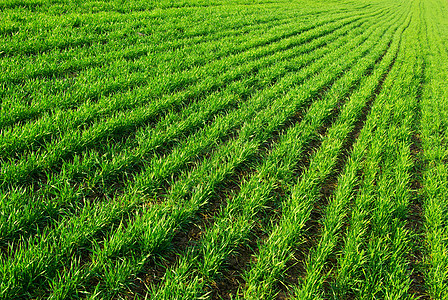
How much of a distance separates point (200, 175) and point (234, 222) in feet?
2.46

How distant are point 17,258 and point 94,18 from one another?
23.6 feet

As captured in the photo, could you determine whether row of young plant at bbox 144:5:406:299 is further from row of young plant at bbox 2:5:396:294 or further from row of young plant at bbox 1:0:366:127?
row of young plant at bbox 1:0:366:127

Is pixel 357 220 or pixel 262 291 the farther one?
pixel 357 220

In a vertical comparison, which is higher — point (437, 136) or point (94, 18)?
point (94, 18)

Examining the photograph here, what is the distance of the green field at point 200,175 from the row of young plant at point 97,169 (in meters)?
0.02

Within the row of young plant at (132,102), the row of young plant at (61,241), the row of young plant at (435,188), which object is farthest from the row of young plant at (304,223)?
the row of young plant at (132,102)

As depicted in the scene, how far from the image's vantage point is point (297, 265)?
8.22 feet

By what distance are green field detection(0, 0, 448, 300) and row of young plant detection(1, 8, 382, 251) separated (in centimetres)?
2

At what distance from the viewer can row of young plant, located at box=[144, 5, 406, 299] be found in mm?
2031

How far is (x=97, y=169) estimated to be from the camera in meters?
2.93

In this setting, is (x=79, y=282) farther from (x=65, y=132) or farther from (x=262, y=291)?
(x=65, y=132)

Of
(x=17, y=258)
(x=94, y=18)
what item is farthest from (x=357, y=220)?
(x=94, y=18)

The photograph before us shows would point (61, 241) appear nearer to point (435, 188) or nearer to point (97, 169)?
point (97, 169)

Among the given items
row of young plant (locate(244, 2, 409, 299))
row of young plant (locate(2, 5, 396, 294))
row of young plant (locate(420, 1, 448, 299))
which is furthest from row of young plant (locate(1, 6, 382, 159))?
row of young plant (locate(420, 1, 448, 299))
